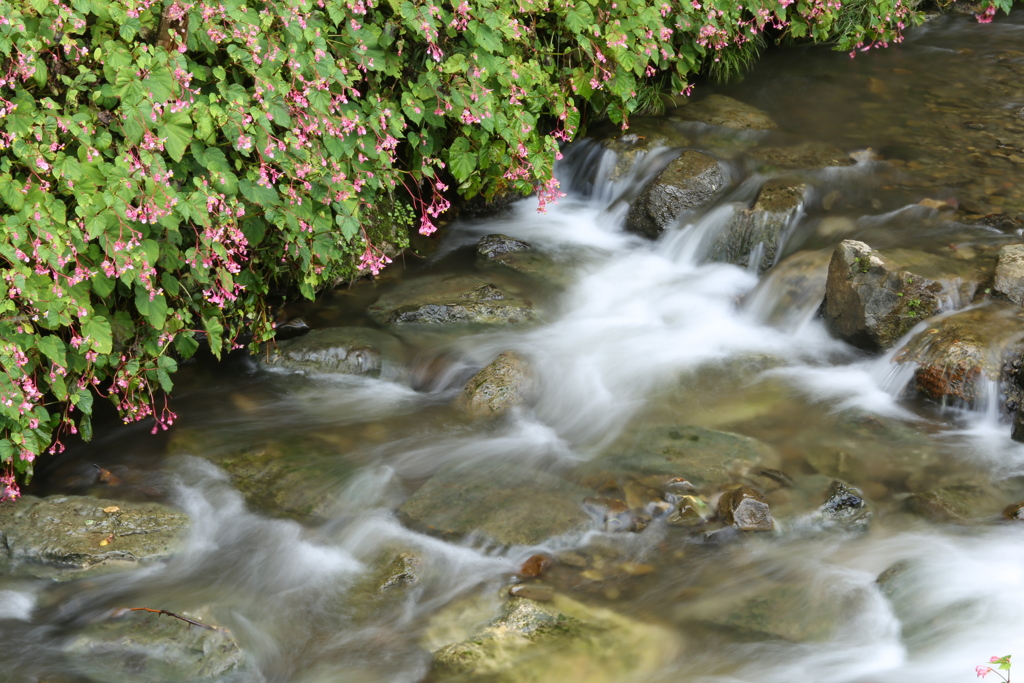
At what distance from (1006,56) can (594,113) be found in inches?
151

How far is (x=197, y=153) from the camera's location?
165 inches

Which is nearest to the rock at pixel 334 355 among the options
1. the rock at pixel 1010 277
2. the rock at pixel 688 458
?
the rock at pixel 688 458

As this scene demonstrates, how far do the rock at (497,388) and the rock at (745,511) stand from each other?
1.28 m

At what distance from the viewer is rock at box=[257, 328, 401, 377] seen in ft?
17.1

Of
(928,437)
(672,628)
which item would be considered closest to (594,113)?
(928,437)

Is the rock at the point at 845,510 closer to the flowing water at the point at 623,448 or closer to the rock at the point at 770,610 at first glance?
the flowing water at the point at 623,448

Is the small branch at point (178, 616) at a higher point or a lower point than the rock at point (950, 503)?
lower

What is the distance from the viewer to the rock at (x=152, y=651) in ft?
11.0

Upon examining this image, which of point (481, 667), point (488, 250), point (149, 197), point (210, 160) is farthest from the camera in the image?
point (488, 250)

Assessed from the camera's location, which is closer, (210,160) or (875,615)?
(875,615)

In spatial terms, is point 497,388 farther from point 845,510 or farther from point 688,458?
point 845,510

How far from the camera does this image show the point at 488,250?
20.4 ft

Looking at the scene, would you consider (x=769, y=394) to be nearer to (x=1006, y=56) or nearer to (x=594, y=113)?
(x=594, y=113)

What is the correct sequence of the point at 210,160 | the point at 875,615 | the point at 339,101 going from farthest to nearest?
the point at 339,101 → the point at 210,160 → the point at 875,615
